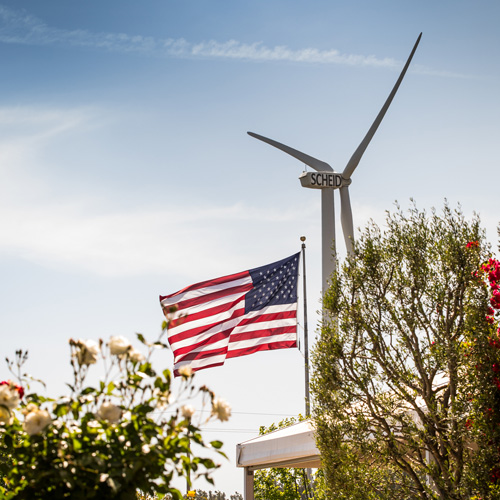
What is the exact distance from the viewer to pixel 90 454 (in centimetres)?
344

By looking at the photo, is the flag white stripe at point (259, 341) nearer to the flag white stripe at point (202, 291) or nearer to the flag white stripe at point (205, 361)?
the flag white stripe at point (205, 361)

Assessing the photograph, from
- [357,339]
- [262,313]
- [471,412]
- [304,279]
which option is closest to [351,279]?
[357,339]

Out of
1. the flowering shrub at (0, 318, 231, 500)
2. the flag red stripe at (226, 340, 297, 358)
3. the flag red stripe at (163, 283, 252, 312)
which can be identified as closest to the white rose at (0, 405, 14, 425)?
the flowering shrub at (0, 318, 231, 500)

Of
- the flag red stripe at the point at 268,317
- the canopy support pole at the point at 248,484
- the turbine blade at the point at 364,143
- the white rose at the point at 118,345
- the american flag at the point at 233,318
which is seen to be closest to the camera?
the white rose at the point at 118,345

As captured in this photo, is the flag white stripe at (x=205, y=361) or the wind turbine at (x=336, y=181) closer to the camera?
the flag white stripe at (x=205, y=361)

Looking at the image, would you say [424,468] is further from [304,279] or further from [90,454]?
[304,279]

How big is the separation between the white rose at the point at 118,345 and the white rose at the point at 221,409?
588 millimetres

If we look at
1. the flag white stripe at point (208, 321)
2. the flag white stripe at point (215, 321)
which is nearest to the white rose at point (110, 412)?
the flag white stripe at point (215, 321)

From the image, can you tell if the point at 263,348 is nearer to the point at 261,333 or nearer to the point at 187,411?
the point at 261,333

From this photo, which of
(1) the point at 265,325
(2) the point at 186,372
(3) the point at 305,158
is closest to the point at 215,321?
(1) the point at 265,325

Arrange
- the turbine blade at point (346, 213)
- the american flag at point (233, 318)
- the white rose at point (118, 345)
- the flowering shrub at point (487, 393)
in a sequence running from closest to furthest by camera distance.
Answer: the white rose at point (118, 345), the flowering shrub at point (487, 393), the american flag at point (233, 318), the turbine blade at point (346, 213)

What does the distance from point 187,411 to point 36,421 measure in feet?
2.60

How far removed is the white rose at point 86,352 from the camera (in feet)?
11.9

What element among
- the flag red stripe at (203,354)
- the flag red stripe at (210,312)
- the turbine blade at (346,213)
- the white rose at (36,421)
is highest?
the turbine blade at (346,213)
